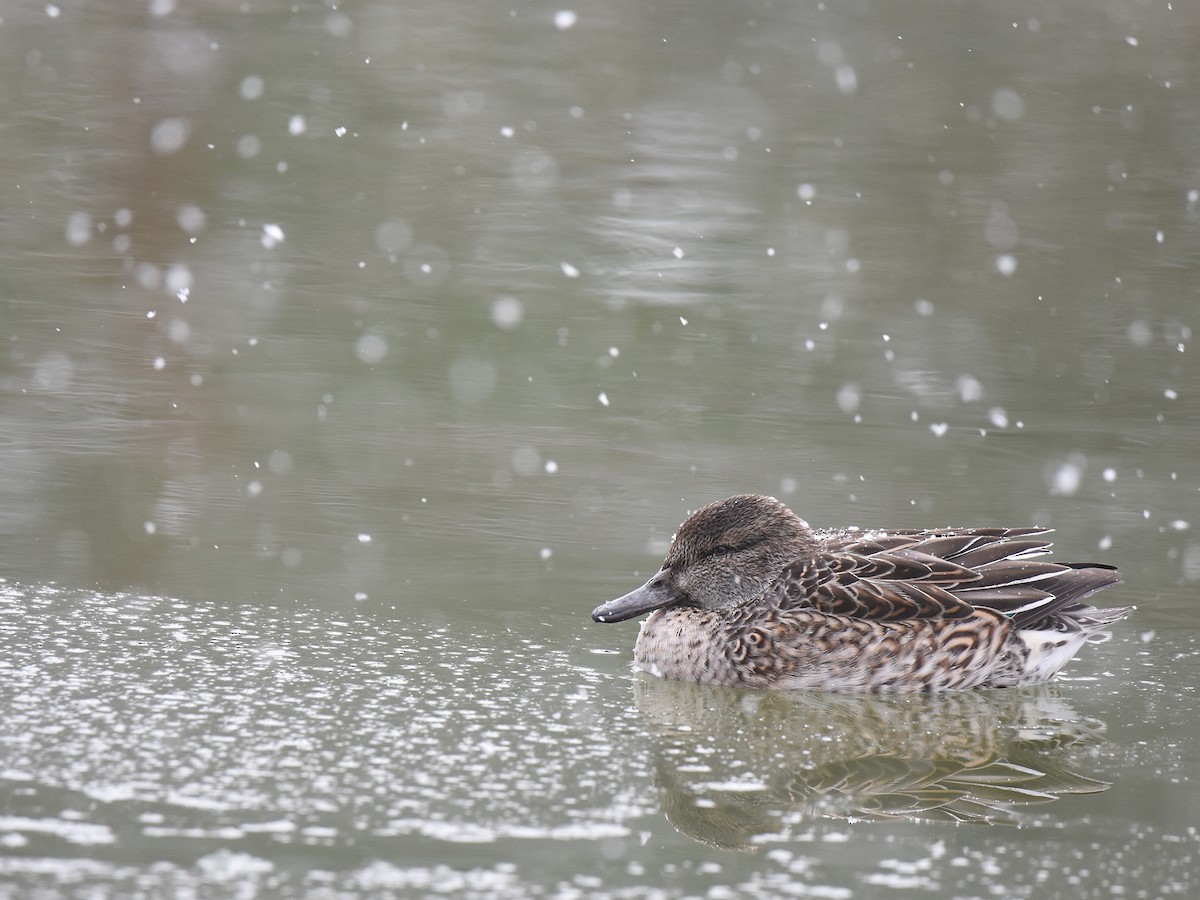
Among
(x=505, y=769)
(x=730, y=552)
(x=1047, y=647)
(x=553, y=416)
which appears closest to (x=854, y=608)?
(x=730, y=552)

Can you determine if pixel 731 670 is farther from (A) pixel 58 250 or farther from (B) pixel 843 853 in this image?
(A) pixel 58 250

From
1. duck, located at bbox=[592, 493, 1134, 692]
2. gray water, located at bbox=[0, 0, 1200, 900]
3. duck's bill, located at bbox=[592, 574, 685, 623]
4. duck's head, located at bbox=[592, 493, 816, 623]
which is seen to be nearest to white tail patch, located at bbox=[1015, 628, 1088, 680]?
duck, located at bbox=[592, 493, 1134, 692]

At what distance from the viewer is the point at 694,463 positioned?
750cm

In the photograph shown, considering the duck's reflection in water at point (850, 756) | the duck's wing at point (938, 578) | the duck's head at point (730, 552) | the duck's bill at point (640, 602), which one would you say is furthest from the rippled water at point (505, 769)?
the duck's head at point (730, 552)

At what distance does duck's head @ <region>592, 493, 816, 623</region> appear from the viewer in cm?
558

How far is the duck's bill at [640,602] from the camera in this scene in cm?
541

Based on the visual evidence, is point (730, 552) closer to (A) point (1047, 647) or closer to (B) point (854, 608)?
(B) point (854, 608)

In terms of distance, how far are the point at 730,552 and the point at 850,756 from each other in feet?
4.10

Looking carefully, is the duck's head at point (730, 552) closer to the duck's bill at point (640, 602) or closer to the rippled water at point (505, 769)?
the duck's bill at point (640, 602)

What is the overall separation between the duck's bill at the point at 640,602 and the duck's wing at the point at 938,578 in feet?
1.29

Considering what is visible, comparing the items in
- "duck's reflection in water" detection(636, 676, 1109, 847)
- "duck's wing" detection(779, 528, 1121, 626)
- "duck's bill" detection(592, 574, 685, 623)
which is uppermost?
"duck's wing" detection(779, 528, 1121, 626)

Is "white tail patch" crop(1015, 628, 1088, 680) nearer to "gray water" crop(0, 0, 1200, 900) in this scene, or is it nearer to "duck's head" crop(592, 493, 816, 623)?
"gray water" crop(0, 0, 1200, 900)

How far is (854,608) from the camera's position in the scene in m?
5.34

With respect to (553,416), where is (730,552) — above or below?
below
